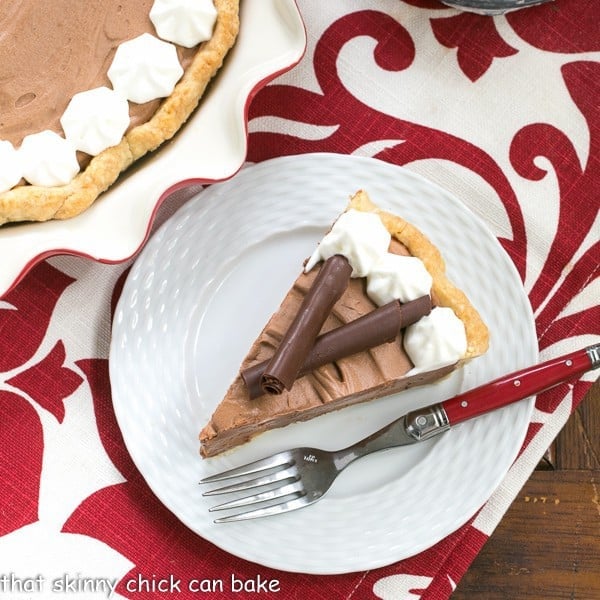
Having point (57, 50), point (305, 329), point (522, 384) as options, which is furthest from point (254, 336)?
point (57, 50)

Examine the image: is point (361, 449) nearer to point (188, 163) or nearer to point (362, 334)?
point (362, 334)

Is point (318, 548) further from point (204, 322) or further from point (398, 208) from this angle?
point (398, 208)

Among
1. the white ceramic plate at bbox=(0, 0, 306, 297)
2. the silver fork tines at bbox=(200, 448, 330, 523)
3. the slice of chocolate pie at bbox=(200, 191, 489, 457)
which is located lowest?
the silver fork tines at bbox=(200, 448, 330, 523)

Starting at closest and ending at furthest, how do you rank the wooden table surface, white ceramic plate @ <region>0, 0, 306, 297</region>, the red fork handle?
white ceramic plate @ <region>0, 0, 306, 297</region> < the red fork handle < the wooden table surface

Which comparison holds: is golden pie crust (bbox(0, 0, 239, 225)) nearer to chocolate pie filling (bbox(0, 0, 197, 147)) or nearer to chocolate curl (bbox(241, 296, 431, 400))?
chocolate pie filling (bbox(0, 0, 197, 147))

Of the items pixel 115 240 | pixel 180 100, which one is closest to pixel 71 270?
pixel 115 240

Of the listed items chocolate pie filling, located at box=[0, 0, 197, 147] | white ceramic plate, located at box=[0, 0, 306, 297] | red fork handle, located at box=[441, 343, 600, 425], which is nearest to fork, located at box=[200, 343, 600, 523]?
red fork handle, located at box=[441, 343, 600, 425]

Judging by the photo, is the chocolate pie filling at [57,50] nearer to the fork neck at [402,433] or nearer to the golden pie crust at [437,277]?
the golden pie crust at [437,277]
